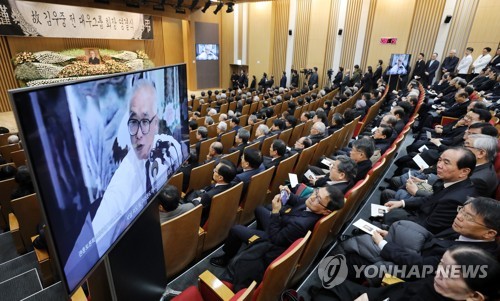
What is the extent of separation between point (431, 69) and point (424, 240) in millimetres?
8979

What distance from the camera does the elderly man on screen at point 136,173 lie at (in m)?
→ 0.97

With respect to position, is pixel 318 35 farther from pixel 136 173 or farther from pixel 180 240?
pixel 136 173

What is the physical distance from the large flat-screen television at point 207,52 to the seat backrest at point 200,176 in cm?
1150

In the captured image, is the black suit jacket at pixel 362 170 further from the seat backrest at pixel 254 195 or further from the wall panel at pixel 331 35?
the wall panel at pixel 331 35

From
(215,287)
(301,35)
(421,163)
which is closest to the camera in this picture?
(215,287)

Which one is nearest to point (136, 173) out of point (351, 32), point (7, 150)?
point (7, 150)

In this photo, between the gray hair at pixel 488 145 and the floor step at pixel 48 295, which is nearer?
the floor step at pixel 48 295

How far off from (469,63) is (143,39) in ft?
39.1

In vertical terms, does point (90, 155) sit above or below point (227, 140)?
above

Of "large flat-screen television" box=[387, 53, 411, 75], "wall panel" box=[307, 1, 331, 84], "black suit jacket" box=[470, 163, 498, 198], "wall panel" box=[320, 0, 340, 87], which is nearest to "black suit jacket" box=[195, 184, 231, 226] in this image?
"black suit jacket" box=[470, 163, 498, 198]

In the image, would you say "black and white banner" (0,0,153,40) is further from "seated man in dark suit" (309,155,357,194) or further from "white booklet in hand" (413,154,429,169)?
"white booklet in hand" (413,154,429,169)

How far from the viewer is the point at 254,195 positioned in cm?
277

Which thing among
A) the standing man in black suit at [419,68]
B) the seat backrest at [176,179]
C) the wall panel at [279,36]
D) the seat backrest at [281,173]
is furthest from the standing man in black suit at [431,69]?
the seat backrest at [176,179]

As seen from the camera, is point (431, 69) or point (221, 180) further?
point (431, 69)
